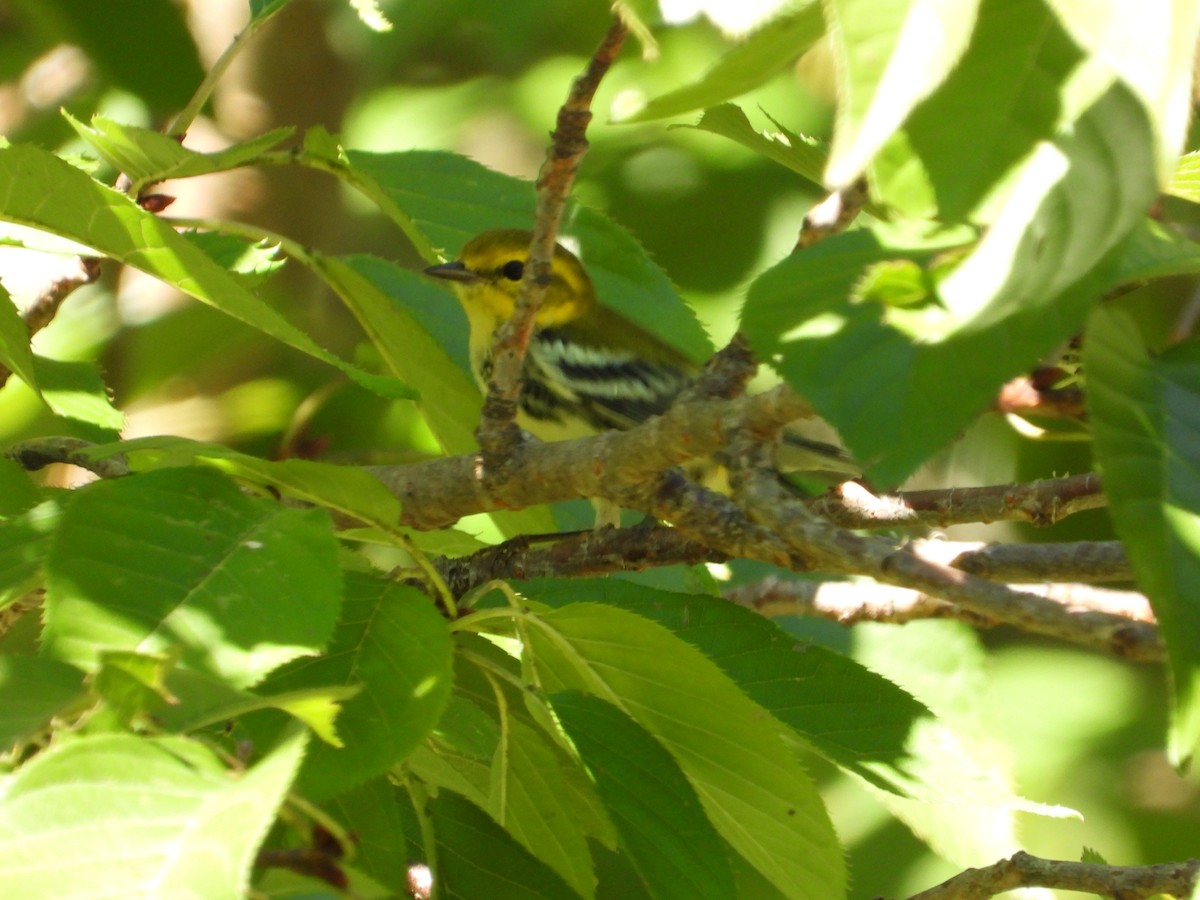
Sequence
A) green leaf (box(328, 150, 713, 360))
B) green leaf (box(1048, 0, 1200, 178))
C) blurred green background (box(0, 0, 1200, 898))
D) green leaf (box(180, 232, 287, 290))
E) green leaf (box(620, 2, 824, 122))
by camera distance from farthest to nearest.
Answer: blurred green background (box(0, 0, 1200, 898)), green leaf (box(328, 150, 713, 360)), green leaf (box(180, 232, 287, 290)), green leaf (box(620, 2, 824, 122)), green leaf (box(1048, 0, 1200, 178))

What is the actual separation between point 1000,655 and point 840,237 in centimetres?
290

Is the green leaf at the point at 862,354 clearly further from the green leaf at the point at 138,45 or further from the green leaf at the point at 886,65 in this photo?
the green leaf at the point at 138,45

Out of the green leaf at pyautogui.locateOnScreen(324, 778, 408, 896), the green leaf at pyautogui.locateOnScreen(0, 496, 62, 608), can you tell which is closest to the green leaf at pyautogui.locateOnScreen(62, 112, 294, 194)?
the green leaf at pyautogui.locateOnScreen(0, 496, 62, 608)

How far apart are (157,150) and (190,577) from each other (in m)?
0.66

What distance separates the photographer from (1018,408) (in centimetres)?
86

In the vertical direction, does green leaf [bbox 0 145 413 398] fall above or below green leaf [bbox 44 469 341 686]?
above

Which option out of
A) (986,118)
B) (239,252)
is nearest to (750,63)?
(986,118)

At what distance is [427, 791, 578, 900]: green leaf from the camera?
39.4 inches

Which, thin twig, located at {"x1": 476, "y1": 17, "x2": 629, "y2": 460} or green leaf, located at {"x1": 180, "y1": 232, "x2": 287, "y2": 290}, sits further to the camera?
green leaf, located at {"x1": 180, "y1": 232, "x2": 287, "y2": 290}

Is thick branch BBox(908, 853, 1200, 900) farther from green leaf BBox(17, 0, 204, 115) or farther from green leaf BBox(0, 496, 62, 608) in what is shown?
green leaf BBox(17, 0, 204, 115)

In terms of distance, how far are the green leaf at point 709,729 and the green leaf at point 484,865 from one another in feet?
0.42

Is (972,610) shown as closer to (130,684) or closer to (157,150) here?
(130,684)

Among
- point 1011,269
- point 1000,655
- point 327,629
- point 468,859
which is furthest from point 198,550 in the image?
point 1000,655

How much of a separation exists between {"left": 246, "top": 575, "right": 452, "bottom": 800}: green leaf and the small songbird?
1377 mm
